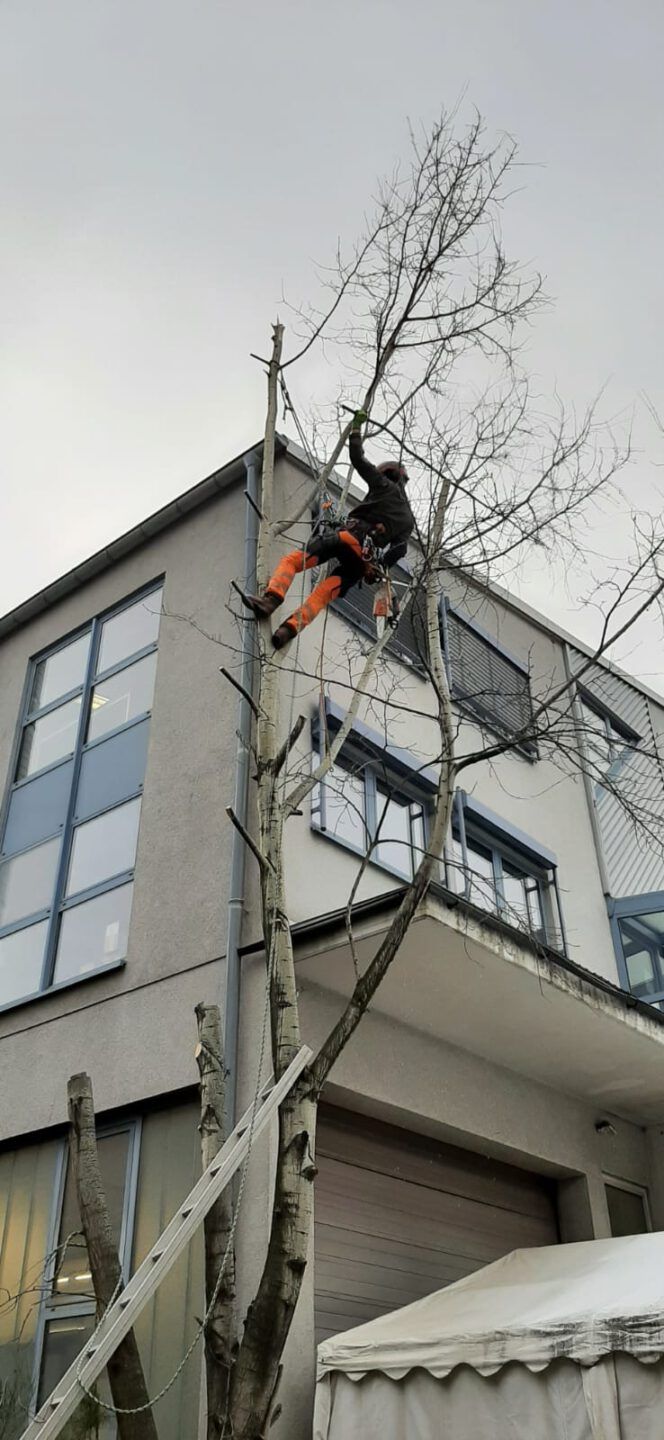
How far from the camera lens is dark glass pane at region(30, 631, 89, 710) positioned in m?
11.8

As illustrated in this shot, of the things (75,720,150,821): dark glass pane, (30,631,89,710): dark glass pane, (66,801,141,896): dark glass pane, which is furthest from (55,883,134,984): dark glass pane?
(30,631,89,710): dark glass pane

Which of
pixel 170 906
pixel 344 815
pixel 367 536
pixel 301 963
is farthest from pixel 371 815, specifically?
pixel 367 536

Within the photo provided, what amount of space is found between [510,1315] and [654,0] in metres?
8.95

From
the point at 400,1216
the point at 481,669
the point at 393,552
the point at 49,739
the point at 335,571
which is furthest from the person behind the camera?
the point at 481,669

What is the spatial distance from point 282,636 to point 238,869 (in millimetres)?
2259

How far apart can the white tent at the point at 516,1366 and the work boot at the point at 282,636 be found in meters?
3.95

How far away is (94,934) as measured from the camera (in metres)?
9.51

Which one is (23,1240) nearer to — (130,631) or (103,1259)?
(103,1259)

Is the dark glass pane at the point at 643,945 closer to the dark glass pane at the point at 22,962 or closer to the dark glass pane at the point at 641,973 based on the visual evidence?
the dark glass pane at the point at 641,973

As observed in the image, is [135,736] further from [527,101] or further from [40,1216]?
[527,101]

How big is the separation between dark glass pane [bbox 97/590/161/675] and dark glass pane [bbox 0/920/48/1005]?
8.84 feet

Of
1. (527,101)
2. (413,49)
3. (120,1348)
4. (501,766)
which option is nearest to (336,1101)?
(120,1348)

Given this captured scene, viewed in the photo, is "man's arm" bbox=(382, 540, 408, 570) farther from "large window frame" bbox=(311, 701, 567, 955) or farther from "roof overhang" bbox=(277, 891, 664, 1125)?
"roof overhang" bbox=(277, 891, 664, 1125)

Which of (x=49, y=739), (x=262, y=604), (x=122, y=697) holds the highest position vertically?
(x=49, y=739)
